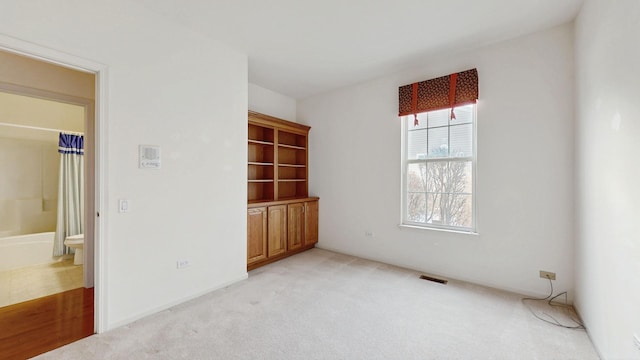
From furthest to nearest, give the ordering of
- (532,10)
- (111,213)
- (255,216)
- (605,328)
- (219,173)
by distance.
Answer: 1. (255,216)
2. (219,173)
3. (532,10)
4. (111,213)
5. (605,328)

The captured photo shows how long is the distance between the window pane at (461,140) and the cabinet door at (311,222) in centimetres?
238

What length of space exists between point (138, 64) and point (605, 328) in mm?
4190

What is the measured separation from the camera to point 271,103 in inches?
178

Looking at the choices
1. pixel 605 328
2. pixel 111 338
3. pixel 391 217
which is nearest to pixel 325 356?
pixel 111 338

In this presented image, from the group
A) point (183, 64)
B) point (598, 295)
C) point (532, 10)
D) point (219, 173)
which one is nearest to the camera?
point (598, 295)

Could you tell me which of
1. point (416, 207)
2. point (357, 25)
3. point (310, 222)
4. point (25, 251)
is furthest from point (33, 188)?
point (416, 207)

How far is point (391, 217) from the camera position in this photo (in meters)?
3.80

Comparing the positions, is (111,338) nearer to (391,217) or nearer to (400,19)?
(391,217)

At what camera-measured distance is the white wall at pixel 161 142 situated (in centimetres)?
209

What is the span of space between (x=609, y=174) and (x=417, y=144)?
2048 mm

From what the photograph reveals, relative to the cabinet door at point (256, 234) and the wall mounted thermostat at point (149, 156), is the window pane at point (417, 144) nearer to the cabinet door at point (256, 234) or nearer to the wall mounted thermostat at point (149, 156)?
the cabinet door at point (256, 234)

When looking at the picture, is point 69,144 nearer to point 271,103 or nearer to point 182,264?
point 271,103

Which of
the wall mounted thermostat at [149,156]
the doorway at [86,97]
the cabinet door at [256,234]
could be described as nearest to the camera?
the doorway at [86,97]

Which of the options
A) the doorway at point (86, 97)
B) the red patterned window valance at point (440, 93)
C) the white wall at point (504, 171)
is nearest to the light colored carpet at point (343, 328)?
the white wall at point (504, 171)
